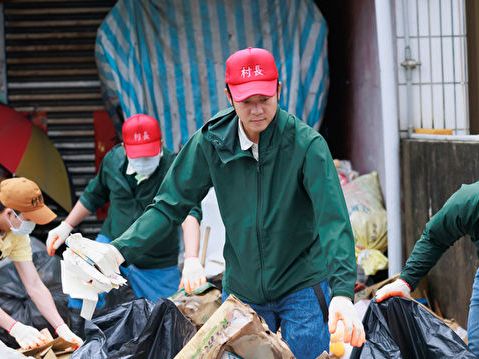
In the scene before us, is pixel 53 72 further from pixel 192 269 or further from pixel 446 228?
pixel 446 228

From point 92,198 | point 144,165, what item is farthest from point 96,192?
point 144,165

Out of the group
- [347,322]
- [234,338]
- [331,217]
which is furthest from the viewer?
[331,217]

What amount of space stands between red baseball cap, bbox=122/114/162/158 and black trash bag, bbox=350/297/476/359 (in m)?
2.23

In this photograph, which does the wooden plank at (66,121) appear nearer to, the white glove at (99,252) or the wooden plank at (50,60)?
the wooden plank at (50,60)

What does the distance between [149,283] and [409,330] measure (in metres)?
2.33

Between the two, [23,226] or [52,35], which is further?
[52,35]

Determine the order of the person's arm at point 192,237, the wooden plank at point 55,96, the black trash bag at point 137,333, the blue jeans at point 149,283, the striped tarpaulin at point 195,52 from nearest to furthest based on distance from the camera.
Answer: the black trash bag at point 137,333 → the person's arm at point 192,237 → the blue jeans at point 149,283 → the striped tarpaulin at point 195,52 → the wooden plank at point 55,96

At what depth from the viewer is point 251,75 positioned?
3154mm

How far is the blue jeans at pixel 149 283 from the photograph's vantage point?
17.6ft

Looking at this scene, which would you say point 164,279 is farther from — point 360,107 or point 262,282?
point 360,107

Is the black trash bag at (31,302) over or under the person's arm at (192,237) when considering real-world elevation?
under

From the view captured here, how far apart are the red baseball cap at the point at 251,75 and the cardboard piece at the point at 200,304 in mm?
1499

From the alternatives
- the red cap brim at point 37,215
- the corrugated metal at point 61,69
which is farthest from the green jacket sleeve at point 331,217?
the corrugated metal at point 61,69

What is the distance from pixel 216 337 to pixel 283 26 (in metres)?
4.74
